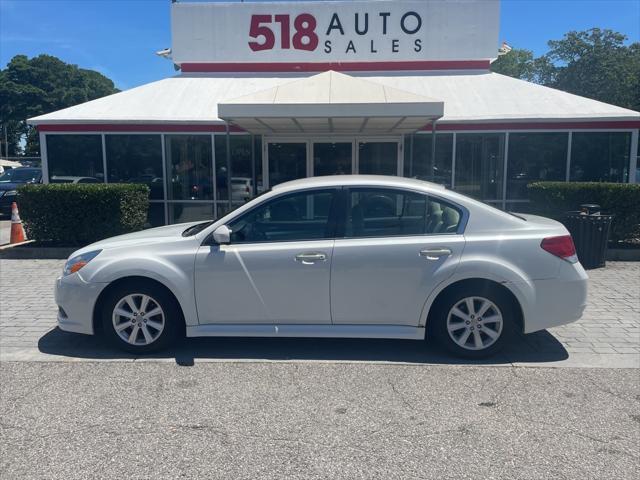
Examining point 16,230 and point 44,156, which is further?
point 44,156

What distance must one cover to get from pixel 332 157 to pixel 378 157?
3.74 feet

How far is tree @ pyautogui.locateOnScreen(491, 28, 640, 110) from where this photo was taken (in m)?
43.4

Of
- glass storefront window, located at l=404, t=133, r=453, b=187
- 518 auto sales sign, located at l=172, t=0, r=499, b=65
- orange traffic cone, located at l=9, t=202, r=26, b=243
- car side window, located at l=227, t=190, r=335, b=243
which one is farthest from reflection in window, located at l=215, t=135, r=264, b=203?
car side window, located at l=227, t=190, r=335, b=243

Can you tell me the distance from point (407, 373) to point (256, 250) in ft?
5.70

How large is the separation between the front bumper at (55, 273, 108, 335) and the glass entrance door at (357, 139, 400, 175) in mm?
8834

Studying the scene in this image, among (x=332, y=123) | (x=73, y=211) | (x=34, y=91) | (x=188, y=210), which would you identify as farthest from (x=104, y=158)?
(x=34, y=91)

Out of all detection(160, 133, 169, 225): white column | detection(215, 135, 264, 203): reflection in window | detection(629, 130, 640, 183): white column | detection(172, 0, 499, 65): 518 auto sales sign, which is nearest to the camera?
detection(629, 130, 640, 183): white column

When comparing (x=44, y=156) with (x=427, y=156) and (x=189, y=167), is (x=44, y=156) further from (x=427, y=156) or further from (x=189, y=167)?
(x=427, y=156)

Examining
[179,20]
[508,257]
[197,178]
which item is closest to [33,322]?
[508,257]

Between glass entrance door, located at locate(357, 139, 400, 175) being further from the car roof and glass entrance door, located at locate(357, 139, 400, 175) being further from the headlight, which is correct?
the headlight

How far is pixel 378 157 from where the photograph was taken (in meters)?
13.0

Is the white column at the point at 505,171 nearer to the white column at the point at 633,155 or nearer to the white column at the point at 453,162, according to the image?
the white column at the point at 453,162

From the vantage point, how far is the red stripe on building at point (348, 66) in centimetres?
1412

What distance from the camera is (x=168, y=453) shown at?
333 centimetres
